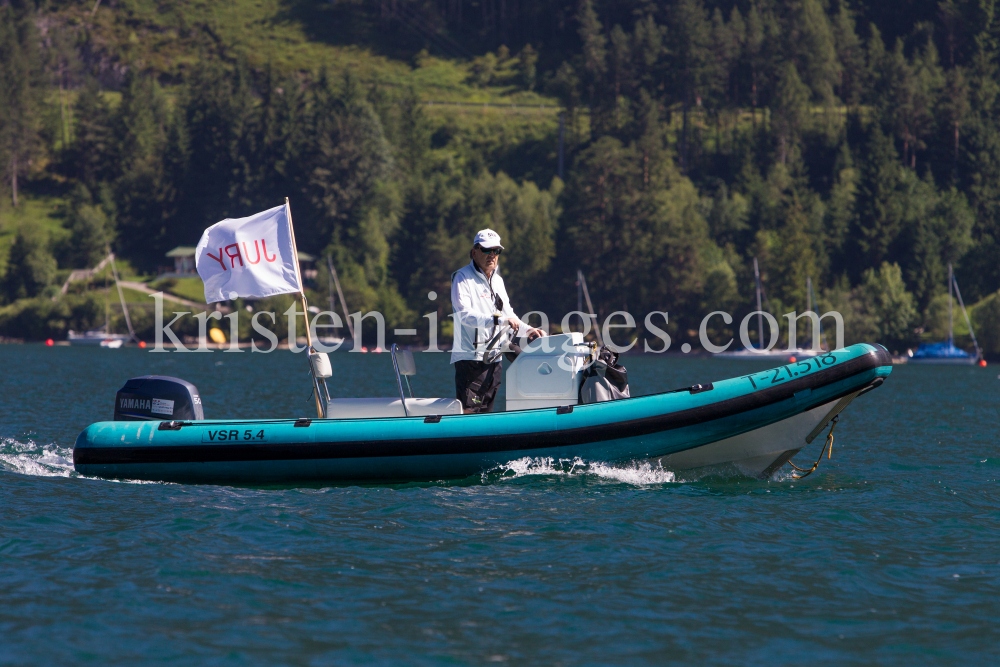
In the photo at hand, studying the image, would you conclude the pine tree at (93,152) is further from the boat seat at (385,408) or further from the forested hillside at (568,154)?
the boat seat at (385,408)

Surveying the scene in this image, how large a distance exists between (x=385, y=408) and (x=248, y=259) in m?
2.12

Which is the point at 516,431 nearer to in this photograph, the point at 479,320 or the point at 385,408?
the point at 479,320

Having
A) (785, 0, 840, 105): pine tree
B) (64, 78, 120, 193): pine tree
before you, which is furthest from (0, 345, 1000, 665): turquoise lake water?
(64, 78, 120, 193): pine tree

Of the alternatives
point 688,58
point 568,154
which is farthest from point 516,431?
point 688,58

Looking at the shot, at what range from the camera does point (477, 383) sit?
1106 centimetres

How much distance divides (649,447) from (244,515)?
394cm

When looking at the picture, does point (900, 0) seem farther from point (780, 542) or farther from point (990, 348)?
point (780, 542)

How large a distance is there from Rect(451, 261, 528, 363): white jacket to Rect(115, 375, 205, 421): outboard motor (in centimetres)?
300

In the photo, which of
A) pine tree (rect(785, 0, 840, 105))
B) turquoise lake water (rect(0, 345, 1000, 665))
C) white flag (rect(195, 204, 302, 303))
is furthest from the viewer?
pine tree (rect(785, 0, 840, 105))

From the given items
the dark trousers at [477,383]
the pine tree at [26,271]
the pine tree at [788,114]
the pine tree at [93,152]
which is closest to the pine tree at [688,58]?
the pine tree at [788,114]

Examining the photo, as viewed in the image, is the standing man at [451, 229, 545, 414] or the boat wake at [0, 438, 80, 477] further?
the boat wake at [0, 438, 80, 477]

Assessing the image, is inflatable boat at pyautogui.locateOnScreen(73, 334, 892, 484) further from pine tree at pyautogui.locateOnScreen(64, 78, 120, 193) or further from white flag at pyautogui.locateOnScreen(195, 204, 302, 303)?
pine tree at pyautogui.locateOnScreen(64, 78, 120, 193)

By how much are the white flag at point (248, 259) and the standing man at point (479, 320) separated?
6.02ft

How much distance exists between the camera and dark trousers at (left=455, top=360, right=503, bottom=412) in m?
11.0
